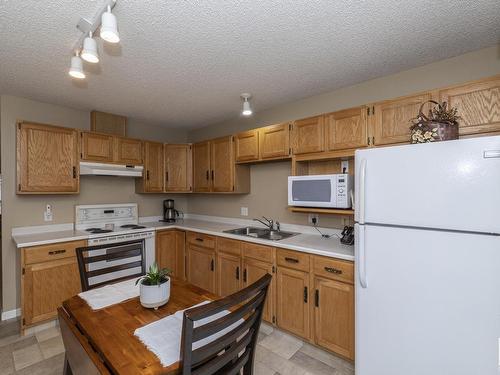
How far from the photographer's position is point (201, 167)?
3822 mm

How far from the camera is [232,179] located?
11.0 feet

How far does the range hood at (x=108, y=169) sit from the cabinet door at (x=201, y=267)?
1.33 metres

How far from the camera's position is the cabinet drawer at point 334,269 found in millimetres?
1995

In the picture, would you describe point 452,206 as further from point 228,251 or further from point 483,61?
point 228,251

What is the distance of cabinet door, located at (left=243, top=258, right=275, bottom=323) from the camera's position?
100 inches

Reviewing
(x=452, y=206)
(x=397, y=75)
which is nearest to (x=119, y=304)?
(x=452, y=206)

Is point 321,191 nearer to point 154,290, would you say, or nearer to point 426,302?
point 426,302

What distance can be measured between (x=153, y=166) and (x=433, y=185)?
348 centimetres

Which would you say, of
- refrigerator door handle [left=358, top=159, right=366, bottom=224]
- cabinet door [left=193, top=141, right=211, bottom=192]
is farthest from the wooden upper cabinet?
cabinet door [left=193, top=141, right=211, bottom=192]

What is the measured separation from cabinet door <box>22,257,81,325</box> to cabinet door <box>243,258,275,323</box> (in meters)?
1.88

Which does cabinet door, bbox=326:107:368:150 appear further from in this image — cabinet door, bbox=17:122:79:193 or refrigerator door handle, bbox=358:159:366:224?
cabinet door, bbox=17:122:79:193

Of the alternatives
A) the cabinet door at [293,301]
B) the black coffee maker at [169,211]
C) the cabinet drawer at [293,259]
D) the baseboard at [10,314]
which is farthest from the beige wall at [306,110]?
the baseboard at [10,314]

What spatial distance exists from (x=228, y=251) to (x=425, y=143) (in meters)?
2.17

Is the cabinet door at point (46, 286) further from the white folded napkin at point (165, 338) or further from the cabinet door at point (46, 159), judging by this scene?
the white folded napkin at point (165, 338)
